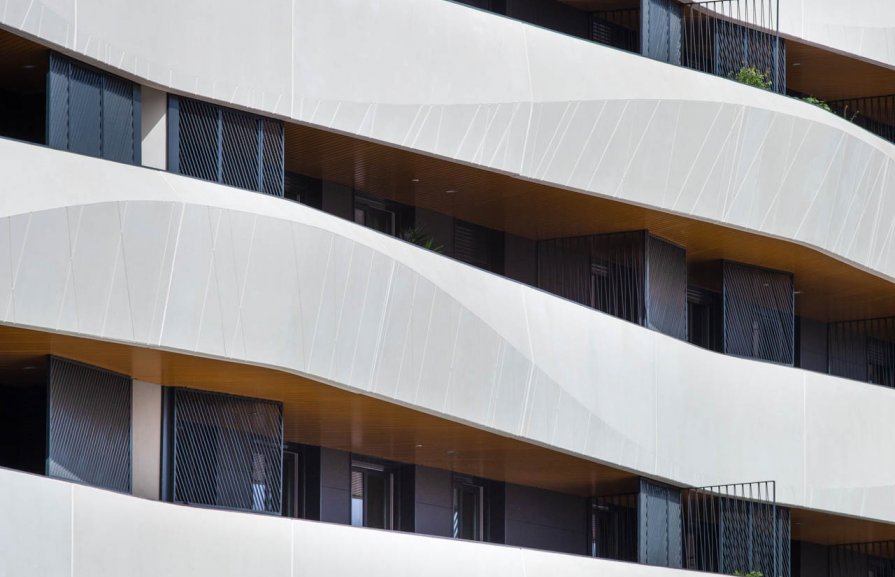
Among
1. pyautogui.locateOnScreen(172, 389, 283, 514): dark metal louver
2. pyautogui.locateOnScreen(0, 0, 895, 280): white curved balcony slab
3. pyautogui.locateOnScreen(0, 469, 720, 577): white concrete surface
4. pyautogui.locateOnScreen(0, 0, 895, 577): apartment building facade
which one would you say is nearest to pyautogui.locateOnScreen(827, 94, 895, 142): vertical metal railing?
pyautogui.locateOnScreen(0, 0, 895, 577): apartment building facade

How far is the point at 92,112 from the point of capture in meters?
21.4

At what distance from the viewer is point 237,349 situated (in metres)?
21.3

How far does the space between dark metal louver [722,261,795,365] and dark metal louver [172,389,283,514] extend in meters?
9.37

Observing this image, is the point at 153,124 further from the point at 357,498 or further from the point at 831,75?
the point at 831,75

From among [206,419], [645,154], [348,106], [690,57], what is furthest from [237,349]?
[690,57]

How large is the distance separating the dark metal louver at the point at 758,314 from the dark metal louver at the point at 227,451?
9.37m

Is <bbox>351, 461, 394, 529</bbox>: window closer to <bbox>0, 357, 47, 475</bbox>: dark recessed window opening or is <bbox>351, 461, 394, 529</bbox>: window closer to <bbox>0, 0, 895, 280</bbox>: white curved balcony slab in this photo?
<bbox>0, 0, 895, 280</bbox>: white curved balcony slab

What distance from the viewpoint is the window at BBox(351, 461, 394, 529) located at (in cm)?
2623

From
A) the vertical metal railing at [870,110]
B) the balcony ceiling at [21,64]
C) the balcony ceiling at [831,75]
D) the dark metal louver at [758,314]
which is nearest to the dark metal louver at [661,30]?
the balcony ceiling at [831,75]

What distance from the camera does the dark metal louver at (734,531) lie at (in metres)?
28.1

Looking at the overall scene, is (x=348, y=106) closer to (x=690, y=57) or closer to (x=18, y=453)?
(x=18, y=453)

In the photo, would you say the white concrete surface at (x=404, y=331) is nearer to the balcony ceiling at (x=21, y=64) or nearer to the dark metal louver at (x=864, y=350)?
the balcony ceiling at (x=21, y=64)

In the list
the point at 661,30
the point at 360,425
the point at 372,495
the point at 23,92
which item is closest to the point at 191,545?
the point at 360,425

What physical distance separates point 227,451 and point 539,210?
6.98 meters
